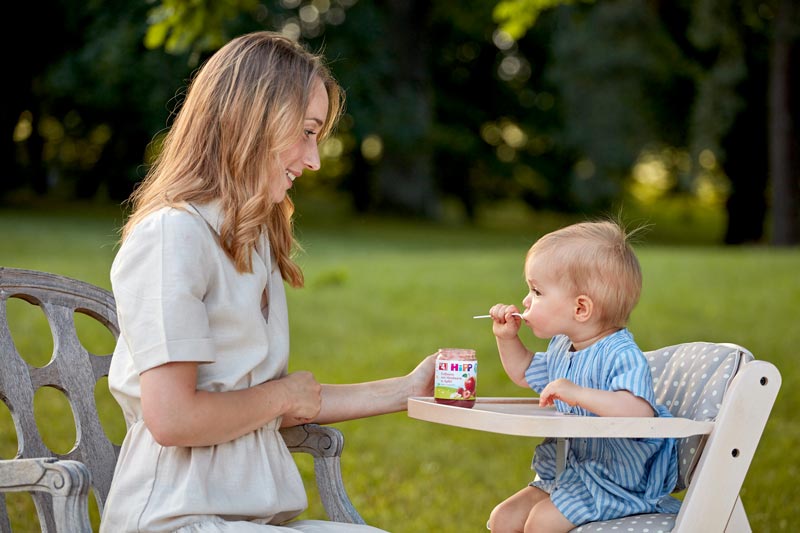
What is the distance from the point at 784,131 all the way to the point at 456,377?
17.5 metres

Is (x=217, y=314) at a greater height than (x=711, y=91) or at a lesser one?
lesser

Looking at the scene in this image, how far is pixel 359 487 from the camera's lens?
6375 mm

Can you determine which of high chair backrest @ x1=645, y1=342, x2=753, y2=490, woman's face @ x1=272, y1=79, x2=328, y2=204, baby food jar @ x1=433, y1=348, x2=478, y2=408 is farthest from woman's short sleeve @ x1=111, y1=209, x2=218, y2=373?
high chair backrest @ x1=645, y1=342, x2=753, y2=490

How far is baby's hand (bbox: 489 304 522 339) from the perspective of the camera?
10.1 feet

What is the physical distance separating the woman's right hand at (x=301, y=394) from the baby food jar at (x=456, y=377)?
1.13 feet

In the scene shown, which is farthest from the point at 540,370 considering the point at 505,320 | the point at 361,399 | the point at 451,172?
the point at 451,172

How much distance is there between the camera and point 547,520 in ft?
9.60

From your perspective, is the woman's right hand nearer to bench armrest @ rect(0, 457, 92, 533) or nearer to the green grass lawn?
bench armrest @ rect(0, 457, 92, 533)

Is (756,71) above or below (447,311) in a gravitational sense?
above

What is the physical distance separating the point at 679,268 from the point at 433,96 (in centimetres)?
2007

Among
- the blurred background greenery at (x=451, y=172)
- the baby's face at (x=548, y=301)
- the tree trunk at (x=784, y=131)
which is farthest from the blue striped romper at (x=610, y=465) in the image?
the tree trunk at (x=784, y=131)

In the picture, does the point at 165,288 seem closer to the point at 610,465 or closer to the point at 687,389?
the point at 610,465

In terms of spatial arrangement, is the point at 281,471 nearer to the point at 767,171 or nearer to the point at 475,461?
the point at 475,461

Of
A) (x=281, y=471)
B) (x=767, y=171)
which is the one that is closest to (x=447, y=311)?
(x=281, y=471)
